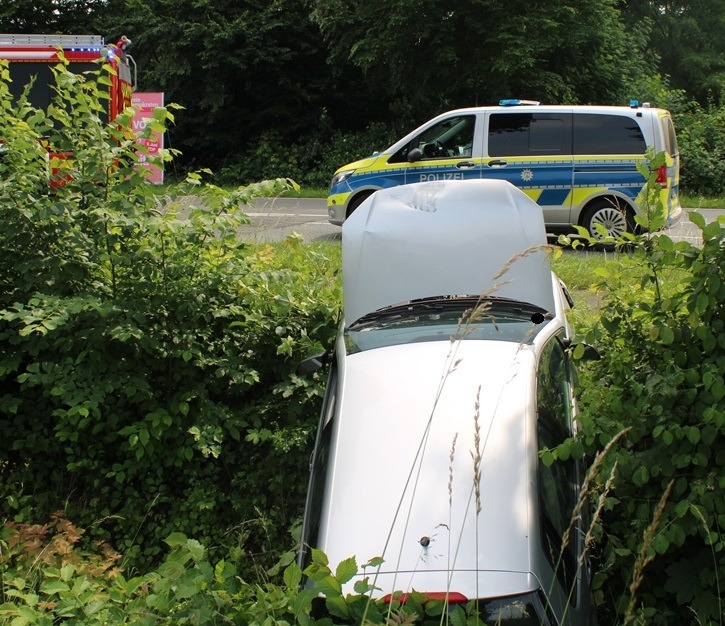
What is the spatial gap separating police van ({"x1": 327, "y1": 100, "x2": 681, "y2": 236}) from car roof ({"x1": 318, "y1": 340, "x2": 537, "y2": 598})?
768 centimetres

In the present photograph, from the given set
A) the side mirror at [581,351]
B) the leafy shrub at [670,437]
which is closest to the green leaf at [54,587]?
the leafy shrub at [670,437]

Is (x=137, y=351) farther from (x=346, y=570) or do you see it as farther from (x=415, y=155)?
(x=415, y=155)

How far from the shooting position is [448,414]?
11.7 ft

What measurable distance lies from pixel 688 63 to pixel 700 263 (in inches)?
1137

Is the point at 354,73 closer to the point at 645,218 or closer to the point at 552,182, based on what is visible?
the point at 552,182

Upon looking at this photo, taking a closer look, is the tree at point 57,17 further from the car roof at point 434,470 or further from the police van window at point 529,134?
the car roof at point 434,470

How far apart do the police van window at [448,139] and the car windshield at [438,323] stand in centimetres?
724

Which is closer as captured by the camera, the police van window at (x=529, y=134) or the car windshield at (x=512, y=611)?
the car windshield at (x=512, y=611)

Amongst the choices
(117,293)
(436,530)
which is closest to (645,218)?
(436,530)

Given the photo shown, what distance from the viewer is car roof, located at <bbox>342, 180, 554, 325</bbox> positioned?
468 centimetres

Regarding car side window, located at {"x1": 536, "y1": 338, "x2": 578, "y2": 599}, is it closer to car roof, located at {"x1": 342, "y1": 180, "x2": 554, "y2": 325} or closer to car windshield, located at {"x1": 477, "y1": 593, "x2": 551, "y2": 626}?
car windshield, located at {"x1": 477, "y1": 593, "x2": 551, "y2": 626}

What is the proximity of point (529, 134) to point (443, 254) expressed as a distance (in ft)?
23.4

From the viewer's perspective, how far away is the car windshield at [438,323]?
409 cm

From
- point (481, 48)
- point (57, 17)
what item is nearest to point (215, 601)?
point (481, 48)
